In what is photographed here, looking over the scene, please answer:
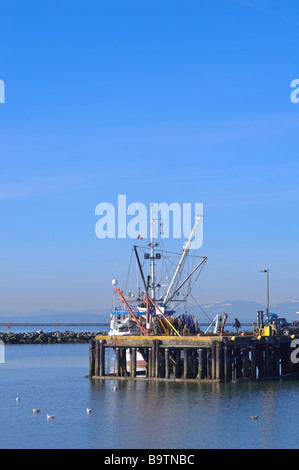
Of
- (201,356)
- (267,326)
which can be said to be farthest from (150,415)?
(267,326)

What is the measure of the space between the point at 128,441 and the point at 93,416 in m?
9.62

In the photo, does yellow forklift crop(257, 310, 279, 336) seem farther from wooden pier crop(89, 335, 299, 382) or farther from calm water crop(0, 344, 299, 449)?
calm water crop(0, 344, 299, 449)

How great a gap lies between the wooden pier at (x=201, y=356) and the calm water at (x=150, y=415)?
1.39 meters

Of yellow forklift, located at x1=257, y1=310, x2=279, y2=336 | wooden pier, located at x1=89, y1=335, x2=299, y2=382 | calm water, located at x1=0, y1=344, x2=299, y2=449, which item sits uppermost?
yellow forklift, located at x1=257, y1=310, x2=279, y2=336

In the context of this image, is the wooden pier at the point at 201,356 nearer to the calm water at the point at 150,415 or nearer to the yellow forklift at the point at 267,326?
the yellow forklift at the point at 267,326

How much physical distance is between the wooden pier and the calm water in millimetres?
1391

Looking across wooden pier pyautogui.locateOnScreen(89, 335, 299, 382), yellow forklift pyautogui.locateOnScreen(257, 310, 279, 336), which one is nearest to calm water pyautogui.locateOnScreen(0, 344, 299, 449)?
wooden pier pyautogui.locateOnScreen(89, 335, 299, 382)

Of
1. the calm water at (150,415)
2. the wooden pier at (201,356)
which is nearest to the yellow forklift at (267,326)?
the wooden pier at (201,356)

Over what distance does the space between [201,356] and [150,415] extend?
13910 millimetres

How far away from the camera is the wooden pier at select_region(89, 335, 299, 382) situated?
66.8 m

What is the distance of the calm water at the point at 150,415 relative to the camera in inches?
1805

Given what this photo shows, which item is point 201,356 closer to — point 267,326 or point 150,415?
point 267,326

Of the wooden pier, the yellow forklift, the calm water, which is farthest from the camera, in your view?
the yellow forklift
